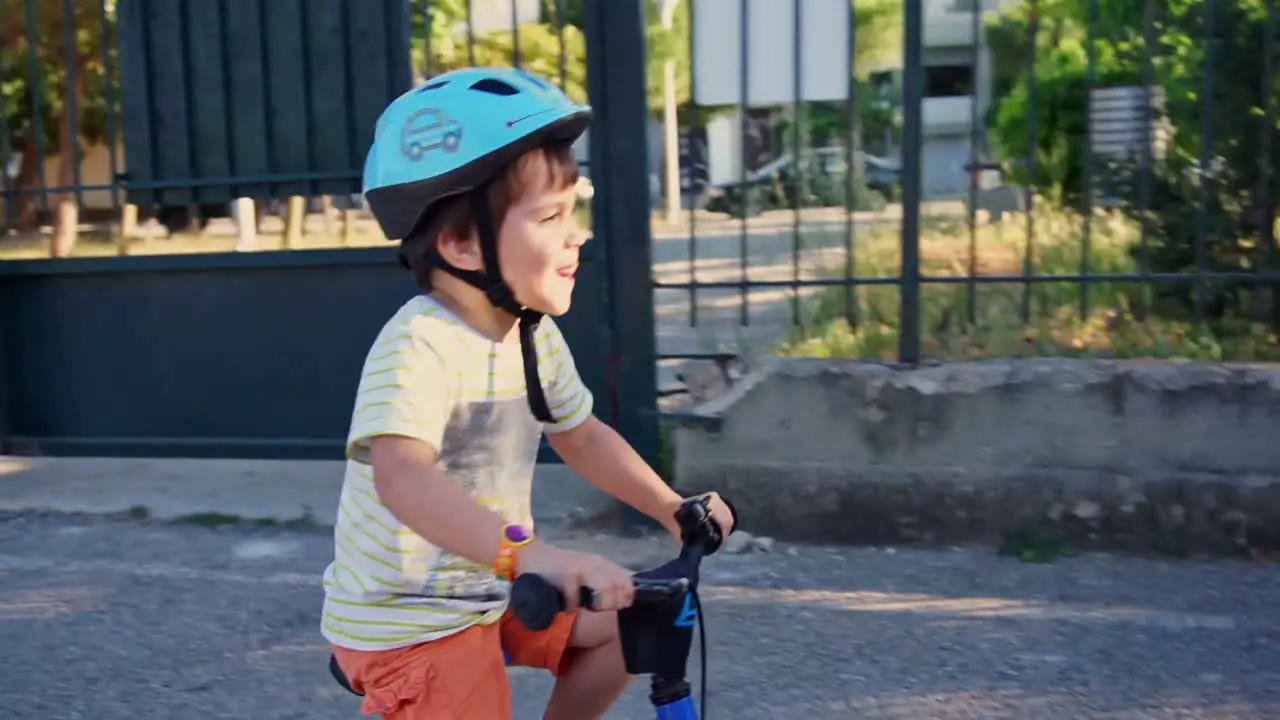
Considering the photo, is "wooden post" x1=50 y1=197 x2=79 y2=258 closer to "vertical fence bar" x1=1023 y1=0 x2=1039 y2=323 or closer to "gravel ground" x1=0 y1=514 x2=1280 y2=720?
"gravel ground" x1=0 y1=514 x2=1280 y2=720

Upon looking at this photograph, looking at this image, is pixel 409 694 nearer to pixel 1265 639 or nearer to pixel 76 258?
pixel 1265 639

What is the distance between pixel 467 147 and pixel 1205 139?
3789mm

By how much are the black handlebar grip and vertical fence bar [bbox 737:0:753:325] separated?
3.56 metres

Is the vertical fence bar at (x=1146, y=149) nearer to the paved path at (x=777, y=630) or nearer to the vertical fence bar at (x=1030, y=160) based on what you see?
the vertical fence bar at (x=1030, y=160)

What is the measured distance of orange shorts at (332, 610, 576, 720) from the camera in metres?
2.02

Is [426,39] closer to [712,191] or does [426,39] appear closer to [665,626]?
[712,191]

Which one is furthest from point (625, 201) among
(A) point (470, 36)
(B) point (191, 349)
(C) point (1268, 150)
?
(C) point (1268, 150)

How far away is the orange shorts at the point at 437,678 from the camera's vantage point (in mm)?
2020

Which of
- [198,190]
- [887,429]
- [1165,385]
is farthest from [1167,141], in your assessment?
[198,190]

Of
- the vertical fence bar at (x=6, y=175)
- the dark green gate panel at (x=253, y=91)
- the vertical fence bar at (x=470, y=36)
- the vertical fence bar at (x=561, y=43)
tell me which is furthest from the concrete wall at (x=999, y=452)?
the vertical fence bar at (x=6, y=175)

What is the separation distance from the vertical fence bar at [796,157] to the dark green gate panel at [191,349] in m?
1.61

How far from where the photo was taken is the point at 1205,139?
4.91 metres

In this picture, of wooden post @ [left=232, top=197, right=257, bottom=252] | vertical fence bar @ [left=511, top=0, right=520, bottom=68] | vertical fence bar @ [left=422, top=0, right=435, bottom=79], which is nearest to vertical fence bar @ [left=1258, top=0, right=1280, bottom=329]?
vertical fence bar @ [left=511, top=0, right=520, bottom=68]

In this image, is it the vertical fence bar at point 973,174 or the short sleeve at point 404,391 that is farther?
the vertical fence bar at point 973,174
